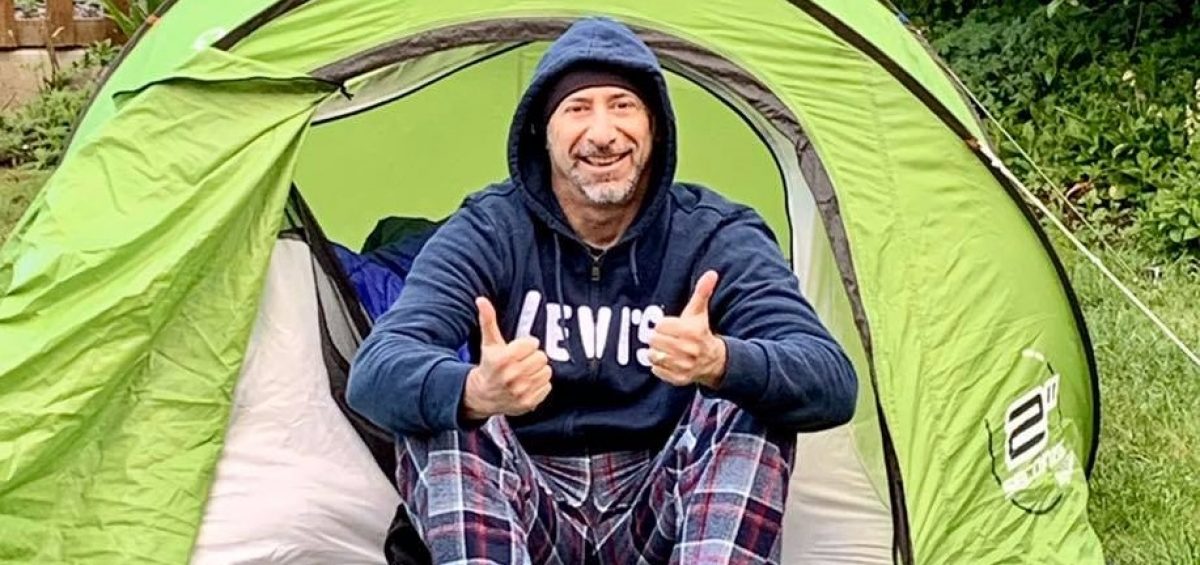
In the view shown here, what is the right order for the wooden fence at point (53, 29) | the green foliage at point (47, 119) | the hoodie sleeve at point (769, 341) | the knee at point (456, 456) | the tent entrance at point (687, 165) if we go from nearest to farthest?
the hoodie sleeve at point (769, 341) → the knee at point (456, 456) → the tent entrance at point (687, 165) → the green foliage at point (47, 119) → the wooden fence at point (53, 29)

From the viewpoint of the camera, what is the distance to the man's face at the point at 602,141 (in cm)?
199

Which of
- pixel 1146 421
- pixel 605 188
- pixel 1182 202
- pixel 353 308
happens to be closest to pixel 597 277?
pixel 605 188

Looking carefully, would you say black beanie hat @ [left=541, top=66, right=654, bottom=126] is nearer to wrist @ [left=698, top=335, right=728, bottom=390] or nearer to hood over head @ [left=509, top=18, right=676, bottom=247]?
hood over head @ [left=509, top=18, right=676, bottom=247]

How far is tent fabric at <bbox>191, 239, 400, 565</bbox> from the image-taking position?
216cm

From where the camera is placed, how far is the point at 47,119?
5270 millimetres

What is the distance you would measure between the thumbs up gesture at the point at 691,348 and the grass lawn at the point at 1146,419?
1086 mm

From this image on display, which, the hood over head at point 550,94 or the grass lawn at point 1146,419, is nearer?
the hood over head at point 550,94

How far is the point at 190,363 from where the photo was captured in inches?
85.4

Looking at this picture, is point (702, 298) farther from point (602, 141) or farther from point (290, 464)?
point (290, 464)

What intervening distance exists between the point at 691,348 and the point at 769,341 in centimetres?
19

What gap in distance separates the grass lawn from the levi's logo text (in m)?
0.94

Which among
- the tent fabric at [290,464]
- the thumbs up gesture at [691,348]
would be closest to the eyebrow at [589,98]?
the thumbs up gesture at [691,348]

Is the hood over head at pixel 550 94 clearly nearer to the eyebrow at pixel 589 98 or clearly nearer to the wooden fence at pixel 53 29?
the eyebrow at pixel 589 98

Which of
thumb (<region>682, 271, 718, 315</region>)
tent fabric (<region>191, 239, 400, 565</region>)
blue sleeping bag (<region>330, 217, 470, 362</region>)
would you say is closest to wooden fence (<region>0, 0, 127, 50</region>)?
blue sleeping bag (<region>330, 217, 470, 362</region>)
